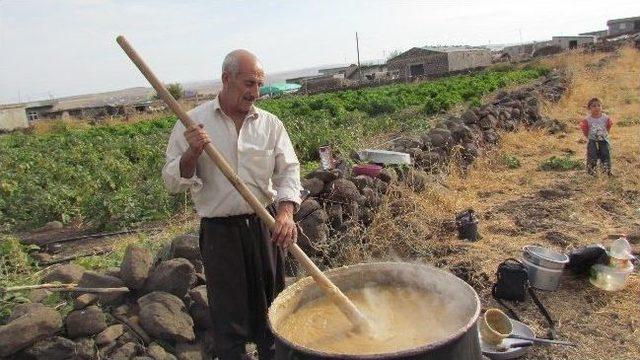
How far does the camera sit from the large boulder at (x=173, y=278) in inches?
136

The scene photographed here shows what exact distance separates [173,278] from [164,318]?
36 cm

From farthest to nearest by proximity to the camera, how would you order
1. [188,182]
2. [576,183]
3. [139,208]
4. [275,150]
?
1. [576,183]
2. [139,208]
3. [275,150]
4. [188,182]

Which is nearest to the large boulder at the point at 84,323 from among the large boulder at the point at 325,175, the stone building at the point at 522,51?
the large boulder at the point at 325,175

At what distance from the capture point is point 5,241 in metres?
4.81

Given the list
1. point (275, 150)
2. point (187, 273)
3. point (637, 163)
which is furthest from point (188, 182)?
point (637, 163)

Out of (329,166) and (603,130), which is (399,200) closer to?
(329,166)

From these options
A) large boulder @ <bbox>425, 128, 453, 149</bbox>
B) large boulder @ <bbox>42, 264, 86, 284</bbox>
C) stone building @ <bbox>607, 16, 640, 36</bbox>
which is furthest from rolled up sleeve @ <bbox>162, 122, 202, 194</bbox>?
stone building @ <bbox>607, 16, 640, 36</bbox>

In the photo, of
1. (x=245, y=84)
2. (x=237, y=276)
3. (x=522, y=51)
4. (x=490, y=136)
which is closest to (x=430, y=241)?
(x=237, y=276)

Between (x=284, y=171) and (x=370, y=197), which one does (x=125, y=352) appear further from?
(x=370, y=197)

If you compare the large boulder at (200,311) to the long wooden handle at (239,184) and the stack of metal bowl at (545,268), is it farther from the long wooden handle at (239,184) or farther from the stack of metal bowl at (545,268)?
the stack of metal bowl at (545,268)

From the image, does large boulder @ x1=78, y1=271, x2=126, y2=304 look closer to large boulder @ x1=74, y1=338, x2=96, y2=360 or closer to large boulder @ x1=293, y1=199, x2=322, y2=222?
large boulder @ x1=74, y1=338, x2=96, y2=360

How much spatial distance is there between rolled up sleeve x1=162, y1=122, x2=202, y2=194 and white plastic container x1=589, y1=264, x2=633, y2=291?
3.74 metres

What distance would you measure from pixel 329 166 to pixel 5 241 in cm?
356

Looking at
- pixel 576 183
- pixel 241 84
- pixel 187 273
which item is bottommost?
pixel 576 183
